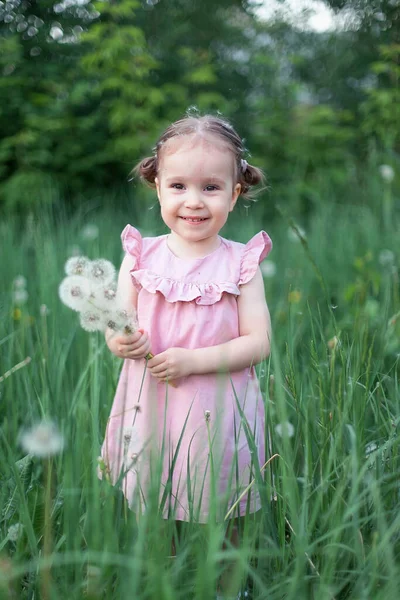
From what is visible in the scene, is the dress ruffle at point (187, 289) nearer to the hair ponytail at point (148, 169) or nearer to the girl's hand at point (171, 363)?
the girl's hand at point (171, 363)

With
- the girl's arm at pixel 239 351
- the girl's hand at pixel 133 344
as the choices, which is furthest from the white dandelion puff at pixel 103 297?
the girl's arm at pixel 239 351

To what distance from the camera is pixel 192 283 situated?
1.41 metres

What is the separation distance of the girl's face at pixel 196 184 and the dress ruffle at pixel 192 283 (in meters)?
0.09

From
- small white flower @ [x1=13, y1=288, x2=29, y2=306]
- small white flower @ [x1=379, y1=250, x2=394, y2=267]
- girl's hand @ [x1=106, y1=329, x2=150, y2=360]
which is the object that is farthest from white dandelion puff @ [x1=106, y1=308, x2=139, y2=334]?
small white flower @ [x1=379, y1=250, x2=394, y2=267]

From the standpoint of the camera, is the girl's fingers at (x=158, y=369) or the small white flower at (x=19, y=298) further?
the small white flower at (x=19, y=298)

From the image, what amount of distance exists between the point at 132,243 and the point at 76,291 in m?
0.37

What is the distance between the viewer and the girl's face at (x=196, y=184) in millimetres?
1387

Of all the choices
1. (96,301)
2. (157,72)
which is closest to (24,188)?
(157,72)

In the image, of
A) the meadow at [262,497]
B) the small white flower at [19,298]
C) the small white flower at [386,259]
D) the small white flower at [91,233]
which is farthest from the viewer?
the small white flower at [91,233]

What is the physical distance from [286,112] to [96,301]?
4.94 m

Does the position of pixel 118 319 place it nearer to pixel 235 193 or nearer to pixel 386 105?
pixel 235 193

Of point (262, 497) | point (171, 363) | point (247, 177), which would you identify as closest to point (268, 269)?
point (247, 177)

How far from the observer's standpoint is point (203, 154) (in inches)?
54.6

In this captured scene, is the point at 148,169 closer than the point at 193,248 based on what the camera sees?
No
